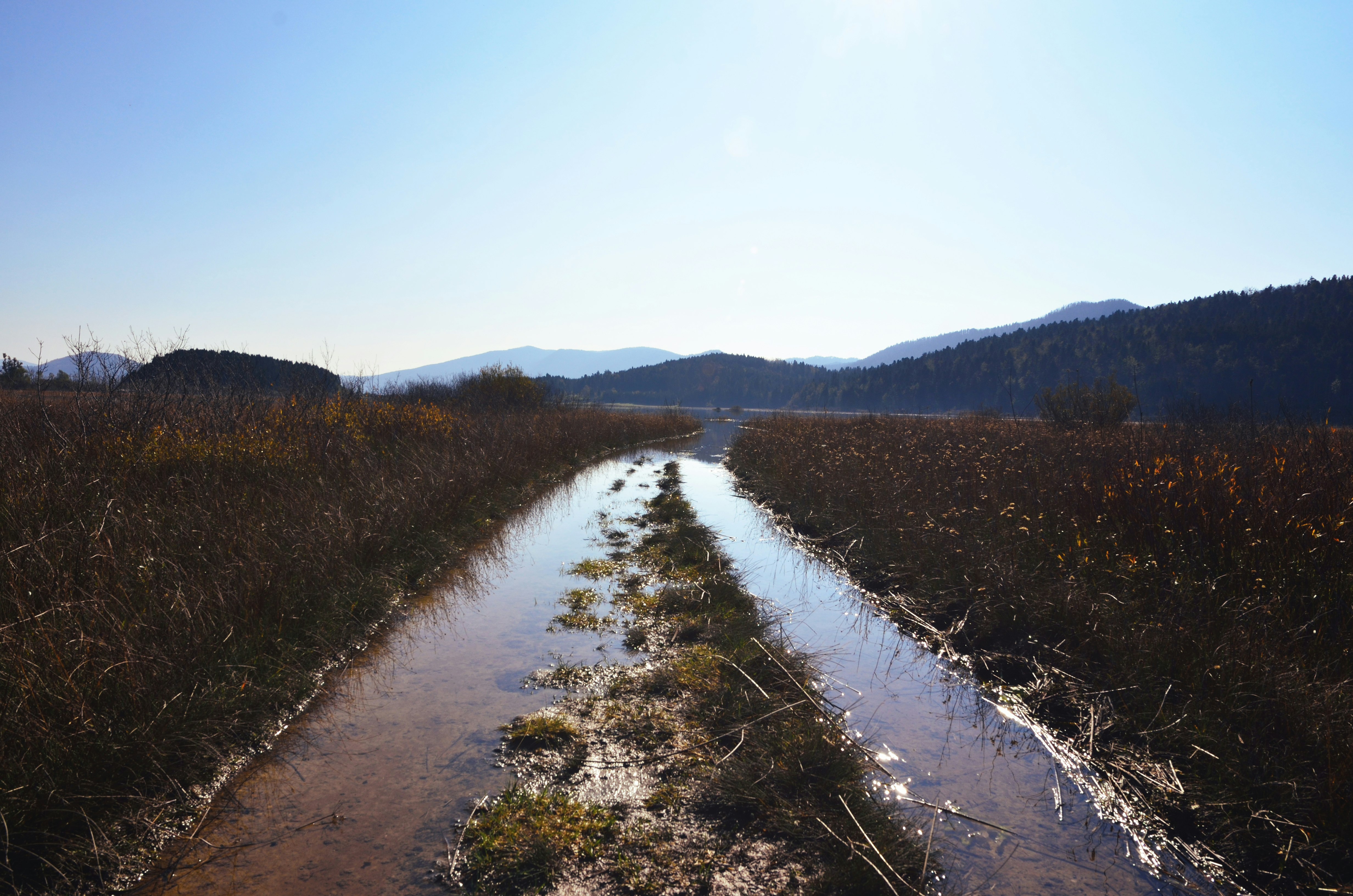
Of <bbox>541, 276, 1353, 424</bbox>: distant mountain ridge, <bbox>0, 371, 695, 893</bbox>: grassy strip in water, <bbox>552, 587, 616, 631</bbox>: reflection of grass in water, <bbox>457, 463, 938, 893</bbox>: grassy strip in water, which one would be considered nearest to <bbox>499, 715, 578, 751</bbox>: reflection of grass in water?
<bbox>457, 463, 938, 893</bbox>: grassy strip in water

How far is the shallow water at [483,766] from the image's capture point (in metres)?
3.18

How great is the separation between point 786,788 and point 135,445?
1079cm

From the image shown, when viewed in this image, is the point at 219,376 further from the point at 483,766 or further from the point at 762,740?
the point at 762,740

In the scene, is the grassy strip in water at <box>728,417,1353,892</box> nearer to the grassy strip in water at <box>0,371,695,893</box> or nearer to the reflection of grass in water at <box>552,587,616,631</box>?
the reflection of grass in water at <box>552,587,616,631</box>

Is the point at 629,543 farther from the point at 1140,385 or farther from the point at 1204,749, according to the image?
the point at 1140,385

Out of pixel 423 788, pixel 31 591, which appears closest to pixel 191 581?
pixel 31 591

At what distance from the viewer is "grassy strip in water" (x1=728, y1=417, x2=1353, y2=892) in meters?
3.60

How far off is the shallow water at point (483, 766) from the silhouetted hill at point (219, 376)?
884 centimetres

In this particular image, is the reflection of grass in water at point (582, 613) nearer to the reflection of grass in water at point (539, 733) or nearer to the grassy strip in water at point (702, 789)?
the grassy strip in water at point (702, 789)

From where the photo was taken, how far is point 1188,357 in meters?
82.8

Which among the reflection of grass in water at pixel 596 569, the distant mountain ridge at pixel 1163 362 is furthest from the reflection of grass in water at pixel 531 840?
the distant mountain ridge at pixel 1163 362

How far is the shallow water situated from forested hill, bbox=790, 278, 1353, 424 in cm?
6486

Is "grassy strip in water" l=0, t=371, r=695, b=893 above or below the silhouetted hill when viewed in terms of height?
below

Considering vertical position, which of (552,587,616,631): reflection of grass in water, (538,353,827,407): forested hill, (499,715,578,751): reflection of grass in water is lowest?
(552,587,616,631): reflection of grass in water
